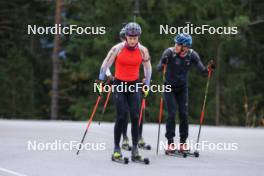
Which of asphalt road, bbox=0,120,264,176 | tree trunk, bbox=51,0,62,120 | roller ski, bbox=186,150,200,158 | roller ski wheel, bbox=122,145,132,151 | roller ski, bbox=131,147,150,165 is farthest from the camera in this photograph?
tree trunk, bbox=51,0,62,120

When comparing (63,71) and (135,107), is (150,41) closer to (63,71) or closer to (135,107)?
(63,71)

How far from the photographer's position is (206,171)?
10242 mm

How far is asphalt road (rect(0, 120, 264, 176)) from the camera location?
10.1 metres

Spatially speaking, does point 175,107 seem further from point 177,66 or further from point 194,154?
point 194,154

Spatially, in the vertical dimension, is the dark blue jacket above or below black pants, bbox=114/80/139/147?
above

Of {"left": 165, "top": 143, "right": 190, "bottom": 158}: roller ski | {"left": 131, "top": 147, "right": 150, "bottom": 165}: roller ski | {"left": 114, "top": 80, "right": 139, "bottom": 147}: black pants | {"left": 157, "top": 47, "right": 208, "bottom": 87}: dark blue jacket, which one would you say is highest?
{"left": 157, "top": 47, "right": 208, "bottom": 87}: dark blue jacket

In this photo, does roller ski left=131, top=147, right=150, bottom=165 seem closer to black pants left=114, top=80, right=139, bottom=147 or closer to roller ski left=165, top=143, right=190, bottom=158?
black pants left=114, top=80, right=139, bottom=147

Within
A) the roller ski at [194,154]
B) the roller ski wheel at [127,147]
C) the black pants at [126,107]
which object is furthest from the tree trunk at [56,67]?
the black pants at [126,107]

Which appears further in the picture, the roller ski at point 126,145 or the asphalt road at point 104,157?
the roller ski at point 126,145

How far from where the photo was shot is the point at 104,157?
11742 millimetres

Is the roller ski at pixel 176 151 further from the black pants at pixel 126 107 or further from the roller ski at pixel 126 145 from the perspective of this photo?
the black pants at pixel 126 107

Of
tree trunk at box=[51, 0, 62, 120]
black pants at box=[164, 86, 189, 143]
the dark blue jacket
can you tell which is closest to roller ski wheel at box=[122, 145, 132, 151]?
black pants at box=[164, 86, 189, 143]

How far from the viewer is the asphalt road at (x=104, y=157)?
1015 cm

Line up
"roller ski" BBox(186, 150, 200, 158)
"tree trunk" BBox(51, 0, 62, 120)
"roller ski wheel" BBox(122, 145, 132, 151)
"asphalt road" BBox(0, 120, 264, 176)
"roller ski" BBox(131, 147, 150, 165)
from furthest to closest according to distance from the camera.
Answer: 1. "tree trunk" BBox(51, 0, 62, 120)
2. "roller ski wheel" BBox(122, 145, 132, 151)
3. "roller ski" BBox(186, 150, 200, 158)
4. "roller ski" BBox(131, 147, 150, 165)
5. "asphalt road" BBox(0, 120, 264, 176)
